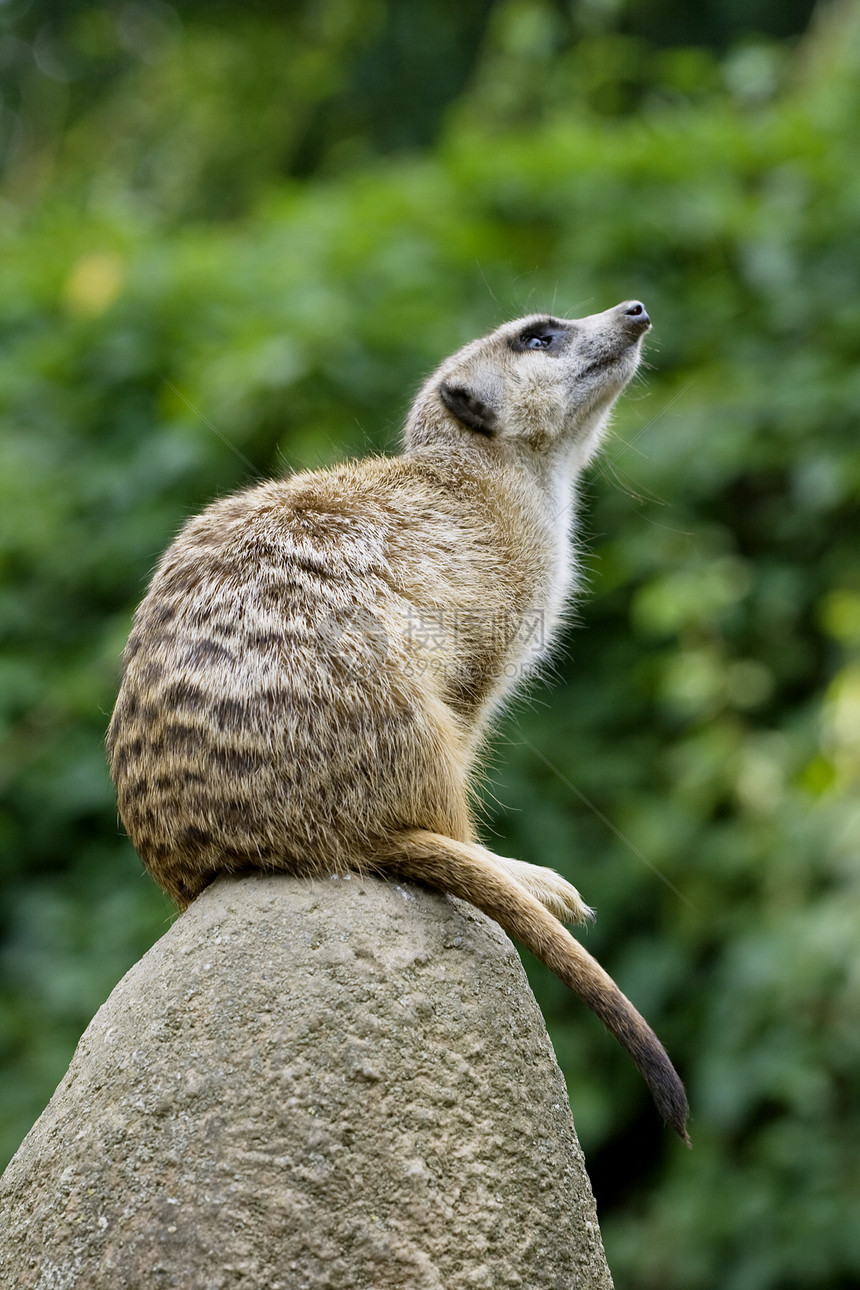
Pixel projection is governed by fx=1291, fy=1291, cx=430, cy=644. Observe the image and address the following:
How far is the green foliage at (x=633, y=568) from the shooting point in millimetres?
3801

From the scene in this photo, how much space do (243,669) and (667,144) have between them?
378cm

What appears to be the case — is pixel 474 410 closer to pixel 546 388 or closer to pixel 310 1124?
pixel 546 388

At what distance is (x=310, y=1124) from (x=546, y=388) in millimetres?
1722

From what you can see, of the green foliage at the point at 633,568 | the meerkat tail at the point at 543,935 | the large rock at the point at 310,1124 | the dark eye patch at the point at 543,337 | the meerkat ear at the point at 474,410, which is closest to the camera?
the large rock at the point at 310,1124

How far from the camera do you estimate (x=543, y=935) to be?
6.44 ft

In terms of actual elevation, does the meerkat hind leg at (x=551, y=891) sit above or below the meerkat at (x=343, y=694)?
below

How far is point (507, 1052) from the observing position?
197 cm

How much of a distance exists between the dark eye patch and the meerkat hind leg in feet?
4.25

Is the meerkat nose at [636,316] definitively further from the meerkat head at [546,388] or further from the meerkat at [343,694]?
the meerkat at [343,694]

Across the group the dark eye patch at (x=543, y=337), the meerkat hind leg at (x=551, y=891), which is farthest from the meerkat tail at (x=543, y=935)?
the dark eye patch at (x=543, y=337)

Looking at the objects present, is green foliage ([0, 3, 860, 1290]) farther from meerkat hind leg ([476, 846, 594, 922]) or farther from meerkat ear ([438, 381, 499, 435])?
meerkat hind leg ([476, 846, 594, 922])

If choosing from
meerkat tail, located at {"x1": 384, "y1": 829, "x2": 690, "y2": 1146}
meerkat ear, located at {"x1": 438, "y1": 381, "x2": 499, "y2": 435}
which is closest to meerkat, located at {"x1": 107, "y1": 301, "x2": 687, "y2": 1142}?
meerkat tail, located at {"x1": 384, "y1": 829, "x2": 690, "y2": 1146}

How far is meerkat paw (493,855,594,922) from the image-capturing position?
2260 millimetres

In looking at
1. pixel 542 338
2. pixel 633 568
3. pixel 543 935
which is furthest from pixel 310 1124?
pixel 633 568
